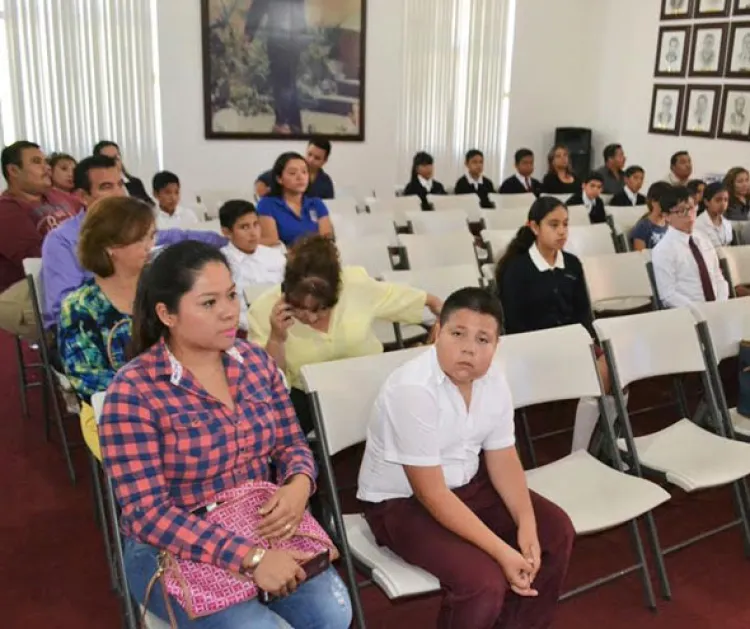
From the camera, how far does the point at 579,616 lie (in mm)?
2465

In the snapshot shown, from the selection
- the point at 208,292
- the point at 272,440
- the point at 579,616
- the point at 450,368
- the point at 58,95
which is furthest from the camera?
the point at 58,95

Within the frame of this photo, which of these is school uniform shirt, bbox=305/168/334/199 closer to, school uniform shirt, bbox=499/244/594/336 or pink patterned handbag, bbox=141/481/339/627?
Answer: school uniform shirt, bbox=499/244/594/336

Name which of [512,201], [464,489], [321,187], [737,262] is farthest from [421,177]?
[464,489]

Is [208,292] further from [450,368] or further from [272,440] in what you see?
[450,368]

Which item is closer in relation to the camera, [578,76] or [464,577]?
[464,577]

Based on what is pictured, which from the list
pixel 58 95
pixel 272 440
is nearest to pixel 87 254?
pixel 272 440

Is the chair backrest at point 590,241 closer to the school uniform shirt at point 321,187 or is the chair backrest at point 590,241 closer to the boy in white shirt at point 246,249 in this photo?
the boy in white shirt at point 246,249

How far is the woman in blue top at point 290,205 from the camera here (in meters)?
4.43

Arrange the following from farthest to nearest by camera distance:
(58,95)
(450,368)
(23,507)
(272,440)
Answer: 1. (58,95)
2. (23,507)
3. (450,368)
4. (272,440)

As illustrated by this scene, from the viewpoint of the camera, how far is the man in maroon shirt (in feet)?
12.2

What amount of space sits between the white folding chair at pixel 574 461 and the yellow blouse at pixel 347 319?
0.49 metres

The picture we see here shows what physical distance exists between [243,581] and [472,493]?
2.41 ft

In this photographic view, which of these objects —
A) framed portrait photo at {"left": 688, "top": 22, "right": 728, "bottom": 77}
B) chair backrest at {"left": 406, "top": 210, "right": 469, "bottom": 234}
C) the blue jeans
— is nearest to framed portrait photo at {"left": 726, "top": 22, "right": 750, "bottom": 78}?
framed portrait photo at {"left": 688, "top": 22, "right": 728, "bottom": 77}

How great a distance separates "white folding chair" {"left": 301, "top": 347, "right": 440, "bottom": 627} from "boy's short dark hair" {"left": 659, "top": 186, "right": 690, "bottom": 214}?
2.29 m
